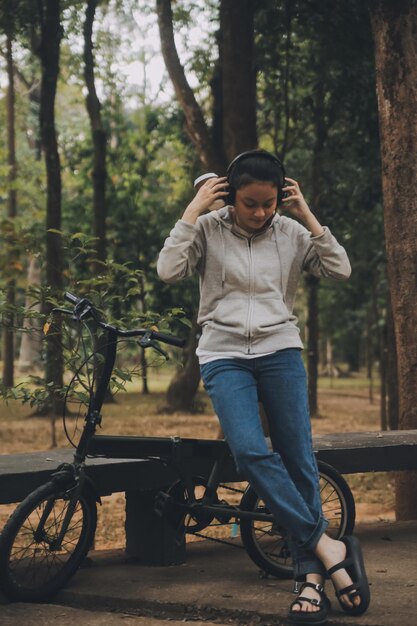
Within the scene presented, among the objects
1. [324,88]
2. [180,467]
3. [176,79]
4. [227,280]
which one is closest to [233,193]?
[227,280]

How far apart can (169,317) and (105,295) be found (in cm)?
59

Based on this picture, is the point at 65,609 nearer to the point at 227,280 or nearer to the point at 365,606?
the point at 365,606

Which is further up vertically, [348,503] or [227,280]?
[227,280]

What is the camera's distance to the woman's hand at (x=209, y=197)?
4.68m

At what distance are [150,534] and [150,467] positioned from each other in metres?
0.52

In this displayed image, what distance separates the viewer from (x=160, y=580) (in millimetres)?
5496

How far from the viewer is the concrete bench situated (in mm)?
5145

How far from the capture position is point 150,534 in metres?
5.89

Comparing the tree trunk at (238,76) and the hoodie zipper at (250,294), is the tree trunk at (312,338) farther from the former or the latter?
the hoodie zipper at (250,294)

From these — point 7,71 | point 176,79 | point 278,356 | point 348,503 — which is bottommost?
point 348,503

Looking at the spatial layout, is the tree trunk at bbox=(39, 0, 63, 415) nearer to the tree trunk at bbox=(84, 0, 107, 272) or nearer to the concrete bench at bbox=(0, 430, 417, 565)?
the tree trunk at bbox=(84, 0, 107, 272)

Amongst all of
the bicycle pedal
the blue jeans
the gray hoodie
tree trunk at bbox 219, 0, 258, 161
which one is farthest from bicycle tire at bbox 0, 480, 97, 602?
tree trunk at bbox 219, 0, 258, 161

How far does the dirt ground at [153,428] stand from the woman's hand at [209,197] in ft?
15.3

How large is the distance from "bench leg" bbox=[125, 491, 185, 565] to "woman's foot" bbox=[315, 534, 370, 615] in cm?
134
